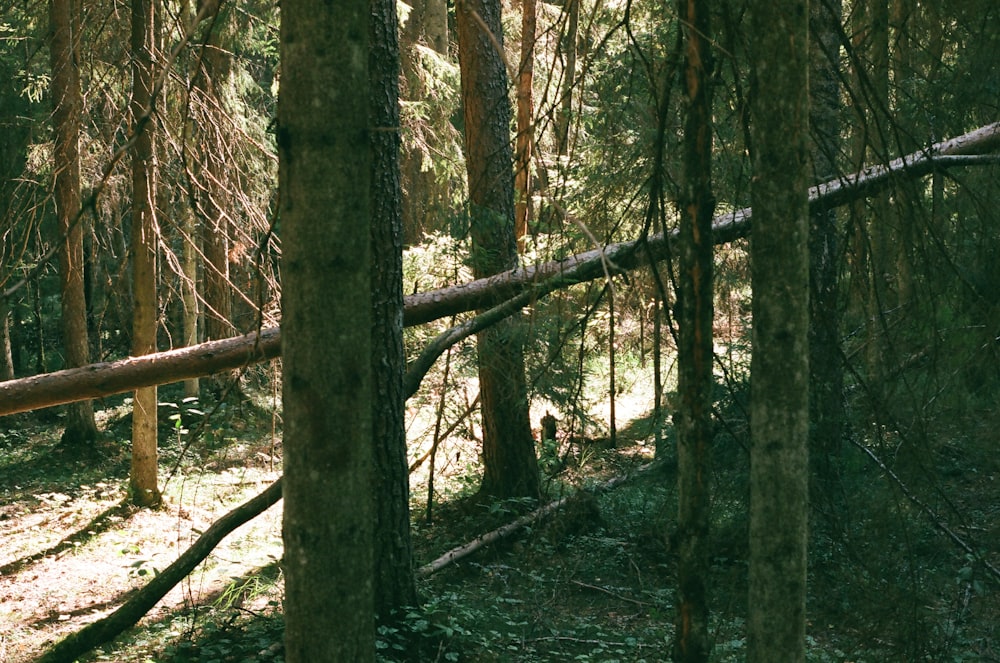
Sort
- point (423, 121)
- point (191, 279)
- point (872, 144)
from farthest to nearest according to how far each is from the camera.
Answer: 1. point (423, 121)
2. point (191, 279)
3. point (872, 144)

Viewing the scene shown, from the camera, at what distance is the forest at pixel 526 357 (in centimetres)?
234

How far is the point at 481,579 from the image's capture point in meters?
8.56

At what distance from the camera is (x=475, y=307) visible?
711 cm

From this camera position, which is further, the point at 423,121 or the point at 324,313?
the point at 423,121

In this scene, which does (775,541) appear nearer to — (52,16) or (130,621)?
(130,621)

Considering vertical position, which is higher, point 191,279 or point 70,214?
point 70,214

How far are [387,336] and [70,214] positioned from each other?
828cm

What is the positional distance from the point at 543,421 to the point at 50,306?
17.4 metres

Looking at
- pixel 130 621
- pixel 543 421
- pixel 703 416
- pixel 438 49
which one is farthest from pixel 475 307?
pixel 438 49

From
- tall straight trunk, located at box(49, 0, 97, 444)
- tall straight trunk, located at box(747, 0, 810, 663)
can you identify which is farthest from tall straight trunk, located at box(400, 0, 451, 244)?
tall straight trunk, located at box(747, 0, 810, 663)

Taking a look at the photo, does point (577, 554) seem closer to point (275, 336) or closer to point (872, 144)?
point (275, 336)

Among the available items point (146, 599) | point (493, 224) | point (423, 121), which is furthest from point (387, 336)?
point (423, 121)

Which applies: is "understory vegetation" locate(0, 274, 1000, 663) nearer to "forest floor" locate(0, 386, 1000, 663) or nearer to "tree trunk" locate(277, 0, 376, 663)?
"forest floor" locate(0, 386, 1000, 663)

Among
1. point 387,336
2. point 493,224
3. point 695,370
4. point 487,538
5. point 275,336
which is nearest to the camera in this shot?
point 695,370
